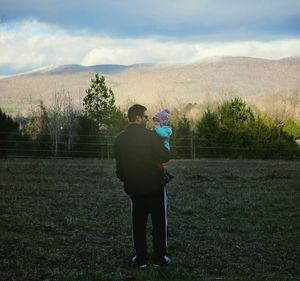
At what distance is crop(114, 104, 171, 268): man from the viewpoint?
607cm

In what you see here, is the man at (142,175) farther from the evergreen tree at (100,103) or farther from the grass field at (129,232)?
the evergreen tree at (100,103)

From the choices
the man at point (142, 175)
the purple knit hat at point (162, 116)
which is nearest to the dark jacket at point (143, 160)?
the man at point (142, 175)

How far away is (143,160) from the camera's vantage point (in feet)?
20.0

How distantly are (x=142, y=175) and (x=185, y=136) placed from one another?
32547 mm

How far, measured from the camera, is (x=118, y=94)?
6250 inches

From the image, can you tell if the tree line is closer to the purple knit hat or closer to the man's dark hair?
the purple knit hat

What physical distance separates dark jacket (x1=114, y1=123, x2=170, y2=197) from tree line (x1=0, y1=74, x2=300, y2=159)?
26706 millimetres

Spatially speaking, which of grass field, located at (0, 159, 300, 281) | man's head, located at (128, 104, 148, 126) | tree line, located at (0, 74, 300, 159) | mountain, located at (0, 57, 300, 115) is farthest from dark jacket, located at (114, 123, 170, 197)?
mountain, located at (0, 57, 300, 115)

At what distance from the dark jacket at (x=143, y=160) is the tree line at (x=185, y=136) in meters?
26.7

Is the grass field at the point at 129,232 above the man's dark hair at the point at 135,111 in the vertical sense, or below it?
below

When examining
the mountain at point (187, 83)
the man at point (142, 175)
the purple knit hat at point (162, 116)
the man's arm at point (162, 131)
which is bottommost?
the man at point (142, 175)

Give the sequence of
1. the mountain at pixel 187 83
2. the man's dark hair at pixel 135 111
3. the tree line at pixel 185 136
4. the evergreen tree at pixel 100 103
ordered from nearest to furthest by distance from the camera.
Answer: the man's dark hair at pixel 135 111 → the tree line at pixel 185 136 → the evergreen tree at pixel 100 103 → the mountain at pixel 187 83

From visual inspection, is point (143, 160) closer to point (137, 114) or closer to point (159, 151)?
point (159, 151)

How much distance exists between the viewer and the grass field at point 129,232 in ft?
20.1
